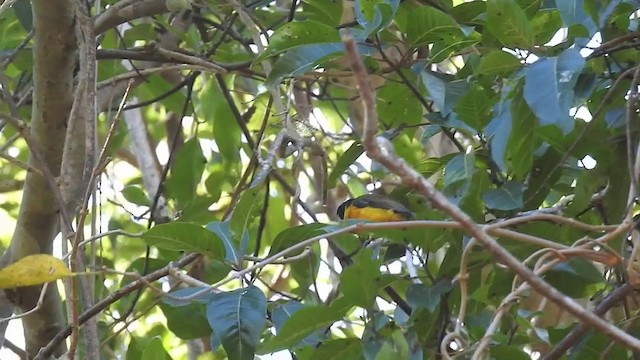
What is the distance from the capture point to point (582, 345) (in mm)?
1026

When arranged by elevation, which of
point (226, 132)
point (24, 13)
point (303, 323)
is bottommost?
point (303, 323)

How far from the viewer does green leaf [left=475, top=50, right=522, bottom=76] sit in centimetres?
97

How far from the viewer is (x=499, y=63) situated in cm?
97

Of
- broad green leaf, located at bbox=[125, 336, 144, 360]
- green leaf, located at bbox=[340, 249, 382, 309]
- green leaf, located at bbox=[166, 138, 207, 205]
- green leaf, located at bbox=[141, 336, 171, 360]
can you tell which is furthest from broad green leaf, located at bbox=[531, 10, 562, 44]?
green leaf, located at bbox=[166, 138, 207, 205]

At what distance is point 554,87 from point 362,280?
0.29 m

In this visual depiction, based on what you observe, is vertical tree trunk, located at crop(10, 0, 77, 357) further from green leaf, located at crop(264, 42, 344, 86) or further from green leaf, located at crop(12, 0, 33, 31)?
green leaf, located at crop(264, 42, 344, 86)

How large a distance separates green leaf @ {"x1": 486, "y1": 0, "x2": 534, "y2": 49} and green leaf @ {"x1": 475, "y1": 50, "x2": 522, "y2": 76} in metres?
0.03

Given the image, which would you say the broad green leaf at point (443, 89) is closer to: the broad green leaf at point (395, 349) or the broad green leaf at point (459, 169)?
the broad green leaf at point (459, 169)

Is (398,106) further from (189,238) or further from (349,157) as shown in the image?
(189,238)

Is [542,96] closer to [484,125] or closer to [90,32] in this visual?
[484,125]

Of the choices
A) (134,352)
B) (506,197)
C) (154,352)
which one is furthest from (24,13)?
(506,197)

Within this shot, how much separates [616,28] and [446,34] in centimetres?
18

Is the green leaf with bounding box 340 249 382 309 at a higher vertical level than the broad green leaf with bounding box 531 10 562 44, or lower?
lower

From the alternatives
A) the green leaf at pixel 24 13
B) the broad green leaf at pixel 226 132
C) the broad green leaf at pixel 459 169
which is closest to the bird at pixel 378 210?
the broad green leaf at pixel 459 169
